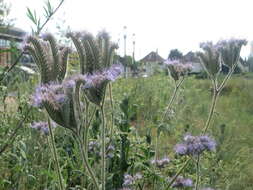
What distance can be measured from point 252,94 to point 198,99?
8.93ft

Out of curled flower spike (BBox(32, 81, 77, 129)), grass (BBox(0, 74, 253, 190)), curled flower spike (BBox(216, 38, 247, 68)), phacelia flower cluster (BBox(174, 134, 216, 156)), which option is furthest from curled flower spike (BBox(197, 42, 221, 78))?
curled flower spike (BBox(32, 81, 77, 129))

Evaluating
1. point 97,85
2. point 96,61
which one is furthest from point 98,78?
point 96,61

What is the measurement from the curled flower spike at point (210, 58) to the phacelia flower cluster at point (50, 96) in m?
1.53

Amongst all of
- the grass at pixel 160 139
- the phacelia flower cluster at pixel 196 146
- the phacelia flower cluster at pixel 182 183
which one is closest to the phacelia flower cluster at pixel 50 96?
the grass at pixel 160 139

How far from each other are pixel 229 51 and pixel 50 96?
1.87m

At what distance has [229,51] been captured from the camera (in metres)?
2.98

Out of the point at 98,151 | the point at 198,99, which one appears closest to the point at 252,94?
the point at 198,99

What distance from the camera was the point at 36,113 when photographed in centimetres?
398

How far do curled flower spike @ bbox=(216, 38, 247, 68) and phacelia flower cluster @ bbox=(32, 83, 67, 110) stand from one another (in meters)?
1.74

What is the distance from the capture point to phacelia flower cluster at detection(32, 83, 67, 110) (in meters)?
1.55

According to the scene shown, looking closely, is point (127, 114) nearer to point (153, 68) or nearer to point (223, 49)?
point (223, 49)

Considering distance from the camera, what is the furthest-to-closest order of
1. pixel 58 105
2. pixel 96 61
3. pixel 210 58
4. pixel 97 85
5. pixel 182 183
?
pixel 210 58
pixel 182 183
pixel 96 61
pixel 97 85
pixel 58 105

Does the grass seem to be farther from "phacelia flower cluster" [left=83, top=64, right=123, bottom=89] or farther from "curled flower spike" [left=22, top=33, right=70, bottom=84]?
"phacelia flower cluster" [left=83, top=64, right=123, bottom=89]

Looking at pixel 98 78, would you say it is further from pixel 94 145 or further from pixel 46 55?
pixel 94 145
